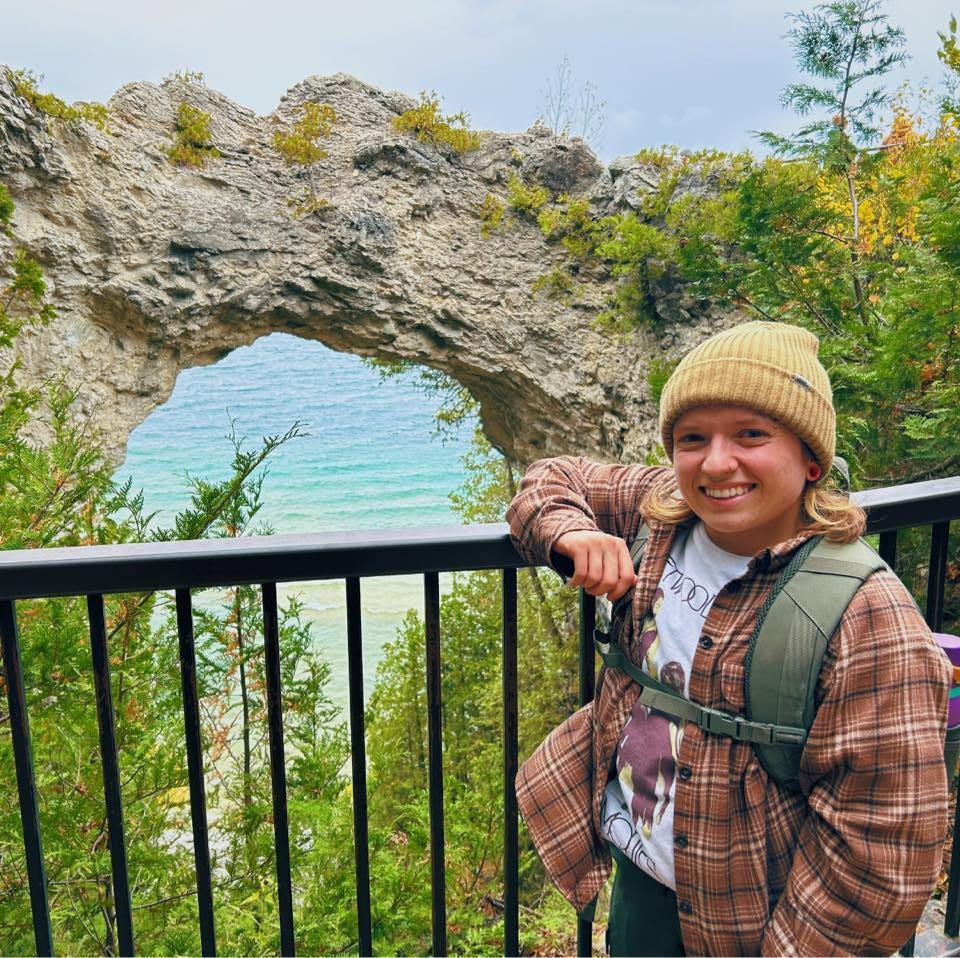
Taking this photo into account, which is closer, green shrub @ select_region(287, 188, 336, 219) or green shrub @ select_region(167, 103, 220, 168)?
green shrub @ select_region(167, 103, 220, 168)

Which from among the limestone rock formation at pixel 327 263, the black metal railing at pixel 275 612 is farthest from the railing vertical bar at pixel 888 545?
the limestone rock formation at pixel 327 263

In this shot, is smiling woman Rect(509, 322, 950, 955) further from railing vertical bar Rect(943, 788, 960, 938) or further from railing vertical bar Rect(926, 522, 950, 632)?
railing vertical bar Rect(943, 788, 960, 938)

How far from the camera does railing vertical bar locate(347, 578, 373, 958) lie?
1.22m

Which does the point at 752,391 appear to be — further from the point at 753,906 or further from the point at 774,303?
the point at 774,303

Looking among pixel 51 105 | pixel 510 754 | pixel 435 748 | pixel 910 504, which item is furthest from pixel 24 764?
Answer: pixel 51 105

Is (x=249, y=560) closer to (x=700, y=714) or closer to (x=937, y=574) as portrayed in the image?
(x=700, y=714)

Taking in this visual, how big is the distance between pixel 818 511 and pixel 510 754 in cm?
73

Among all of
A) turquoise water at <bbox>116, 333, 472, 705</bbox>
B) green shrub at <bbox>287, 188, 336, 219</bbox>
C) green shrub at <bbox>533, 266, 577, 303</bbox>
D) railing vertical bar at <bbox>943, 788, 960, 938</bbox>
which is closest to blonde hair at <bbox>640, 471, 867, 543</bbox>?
railing vertical bar at <bbox>943, 788, 960, 938</bbox>

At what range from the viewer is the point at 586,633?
51.9 inches

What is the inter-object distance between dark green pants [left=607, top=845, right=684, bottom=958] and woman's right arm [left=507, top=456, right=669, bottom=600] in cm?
38

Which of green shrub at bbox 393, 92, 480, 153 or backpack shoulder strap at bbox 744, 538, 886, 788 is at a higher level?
green shrub at bbox 393, 92, 480, 153

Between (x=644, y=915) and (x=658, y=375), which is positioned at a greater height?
(x=658, y=375)

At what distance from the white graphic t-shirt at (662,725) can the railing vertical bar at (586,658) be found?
0.88 feet

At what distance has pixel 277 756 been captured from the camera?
4.06ft
